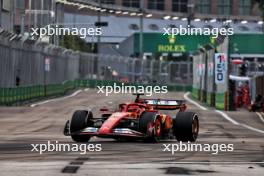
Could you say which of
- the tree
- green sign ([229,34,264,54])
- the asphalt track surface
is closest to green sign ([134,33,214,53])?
green sign ([229,34,264,54])

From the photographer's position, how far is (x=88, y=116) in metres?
20.9

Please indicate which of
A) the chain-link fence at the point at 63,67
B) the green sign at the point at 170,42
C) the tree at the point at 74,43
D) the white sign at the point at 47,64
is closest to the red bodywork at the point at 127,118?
the chain-link fence at the point at 63,67

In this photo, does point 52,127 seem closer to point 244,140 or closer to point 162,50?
point 244,140

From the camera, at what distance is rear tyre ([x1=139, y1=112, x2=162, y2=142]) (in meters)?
20.2

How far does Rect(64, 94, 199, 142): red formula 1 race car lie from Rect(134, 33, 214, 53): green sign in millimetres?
75889

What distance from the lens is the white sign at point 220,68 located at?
47.2 meters

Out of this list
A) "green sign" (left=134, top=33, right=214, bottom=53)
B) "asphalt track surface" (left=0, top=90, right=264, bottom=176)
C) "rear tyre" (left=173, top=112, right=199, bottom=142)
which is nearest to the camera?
"asphalt track surface" (left=0, top=90, right=264, bottom=176)

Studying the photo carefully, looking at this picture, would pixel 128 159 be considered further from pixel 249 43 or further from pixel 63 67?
pixel 249 43

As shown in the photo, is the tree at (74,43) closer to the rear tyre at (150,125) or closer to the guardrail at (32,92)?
the guardrail at (32,92)

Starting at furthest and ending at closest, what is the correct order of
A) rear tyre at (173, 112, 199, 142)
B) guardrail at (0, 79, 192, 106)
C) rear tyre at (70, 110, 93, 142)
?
guardrail at (0, 79, 192, 106)
rear tyre at (173, 112, 199, 142)
rear tyre at (70, 110, 93, 142)

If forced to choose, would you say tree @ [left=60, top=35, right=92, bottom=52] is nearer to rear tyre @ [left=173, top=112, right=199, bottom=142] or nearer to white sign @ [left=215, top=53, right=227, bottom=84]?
white sign @ [left=215, top=53, right=227, bottom=84]

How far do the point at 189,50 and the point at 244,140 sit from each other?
76.2m

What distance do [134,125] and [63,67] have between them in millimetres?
59149

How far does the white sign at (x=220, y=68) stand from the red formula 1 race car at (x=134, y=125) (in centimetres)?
2581
